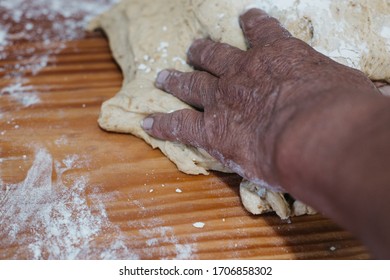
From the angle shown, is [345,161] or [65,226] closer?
[345,161]

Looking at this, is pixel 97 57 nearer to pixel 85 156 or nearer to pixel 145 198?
pixel 85 156

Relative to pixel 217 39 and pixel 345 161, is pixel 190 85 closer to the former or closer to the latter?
pixel 217 39

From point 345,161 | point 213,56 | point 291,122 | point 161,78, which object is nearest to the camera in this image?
point 345,161

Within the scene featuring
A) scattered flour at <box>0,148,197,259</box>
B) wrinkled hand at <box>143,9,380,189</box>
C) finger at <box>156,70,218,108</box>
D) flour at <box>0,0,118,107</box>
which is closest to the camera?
wrinkled hand at <box>143,9,380,189</box>

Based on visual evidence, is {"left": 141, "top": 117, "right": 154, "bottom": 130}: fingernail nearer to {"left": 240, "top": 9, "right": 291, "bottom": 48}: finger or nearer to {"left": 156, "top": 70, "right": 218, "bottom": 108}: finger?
{"left": 156, "top": 70, "right": 218, "bottom": 108}: finger

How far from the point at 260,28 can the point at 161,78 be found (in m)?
0.36

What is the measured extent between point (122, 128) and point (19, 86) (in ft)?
1.57

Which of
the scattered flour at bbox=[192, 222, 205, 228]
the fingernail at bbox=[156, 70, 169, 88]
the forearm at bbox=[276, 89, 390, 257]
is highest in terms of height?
the forearm at bbox=[276, 89, 390, 257]

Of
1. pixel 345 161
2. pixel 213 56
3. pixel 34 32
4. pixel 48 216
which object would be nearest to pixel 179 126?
pixel 213 56

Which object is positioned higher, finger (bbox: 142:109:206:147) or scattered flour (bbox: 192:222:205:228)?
finger (bbox: 142:109:206:147)

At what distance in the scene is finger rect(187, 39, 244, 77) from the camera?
1388 mm

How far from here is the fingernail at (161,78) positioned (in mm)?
1553

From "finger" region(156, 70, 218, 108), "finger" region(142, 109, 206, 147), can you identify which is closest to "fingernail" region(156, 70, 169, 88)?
"finger" region(156, 70, 218, 108)

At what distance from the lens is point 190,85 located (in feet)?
4.81
